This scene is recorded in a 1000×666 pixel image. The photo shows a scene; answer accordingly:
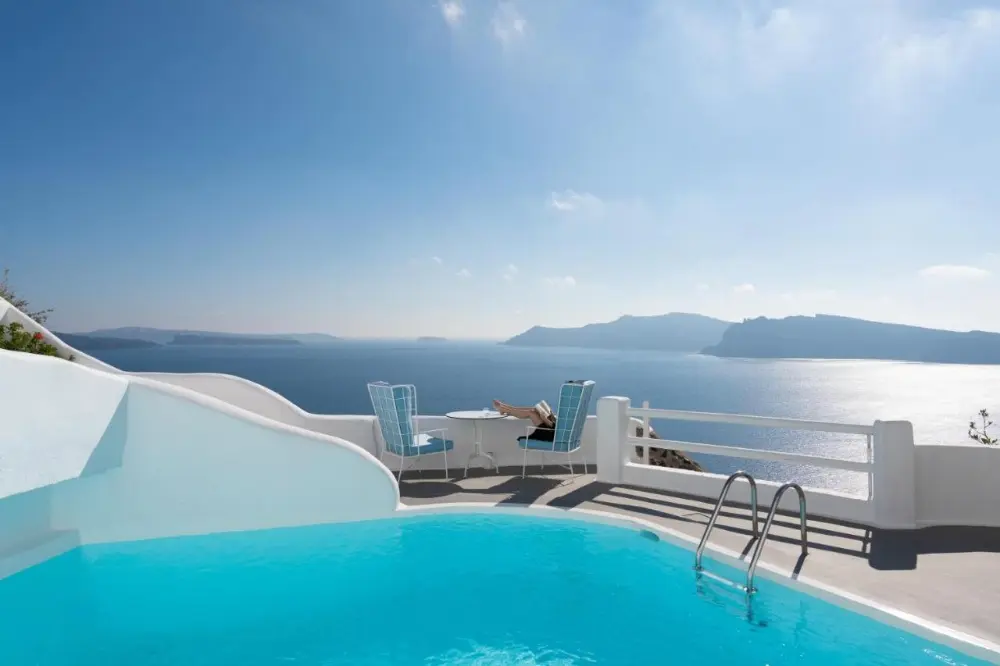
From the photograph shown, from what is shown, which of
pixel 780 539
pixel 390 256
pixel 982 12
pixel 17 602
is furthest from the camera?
pixel 390 256

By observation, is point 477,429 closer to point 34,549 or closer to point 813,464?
point 813,464

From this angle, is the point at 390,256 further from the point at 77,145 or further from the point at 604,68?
the point at 604,68

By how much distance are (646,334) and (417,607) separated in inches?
4473

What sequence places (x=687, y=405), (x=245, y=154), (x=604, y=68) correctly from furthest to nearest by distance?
(x=687, y=405) < (x=245, y=154) < (x=604, y=68)

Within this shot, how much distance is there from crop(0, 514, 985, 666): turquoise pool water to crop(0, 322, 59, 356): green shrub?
4.85 metres

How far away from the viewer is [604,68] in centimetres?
1214

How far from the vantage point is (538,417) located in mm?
7488

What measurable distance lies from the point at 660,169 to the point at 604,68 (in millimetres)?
→ 4194

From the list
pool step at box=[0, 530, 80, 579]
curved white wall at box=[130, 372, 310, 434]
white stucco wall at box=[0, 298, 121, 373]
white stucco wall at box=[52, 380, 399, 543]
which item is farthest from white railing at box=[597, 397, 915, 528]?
white stucco wall at box=[0, 298, 121, 373]

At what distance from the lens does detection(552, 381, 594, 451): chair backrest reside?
693cm

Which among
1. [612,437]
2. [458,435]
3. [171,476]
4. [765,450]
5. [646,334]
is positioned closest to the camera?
[171,476]

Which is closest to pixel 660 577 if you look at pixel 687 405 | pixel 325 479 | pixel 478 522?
pixel 478 522

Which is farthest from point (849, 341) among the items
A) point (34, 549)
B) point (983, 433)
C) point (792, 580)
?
point (34, 549)

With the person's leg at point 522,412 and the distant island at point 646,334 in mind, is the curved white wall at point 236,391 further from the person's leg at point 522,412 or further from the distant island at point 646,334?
the distant island at point 646,334
